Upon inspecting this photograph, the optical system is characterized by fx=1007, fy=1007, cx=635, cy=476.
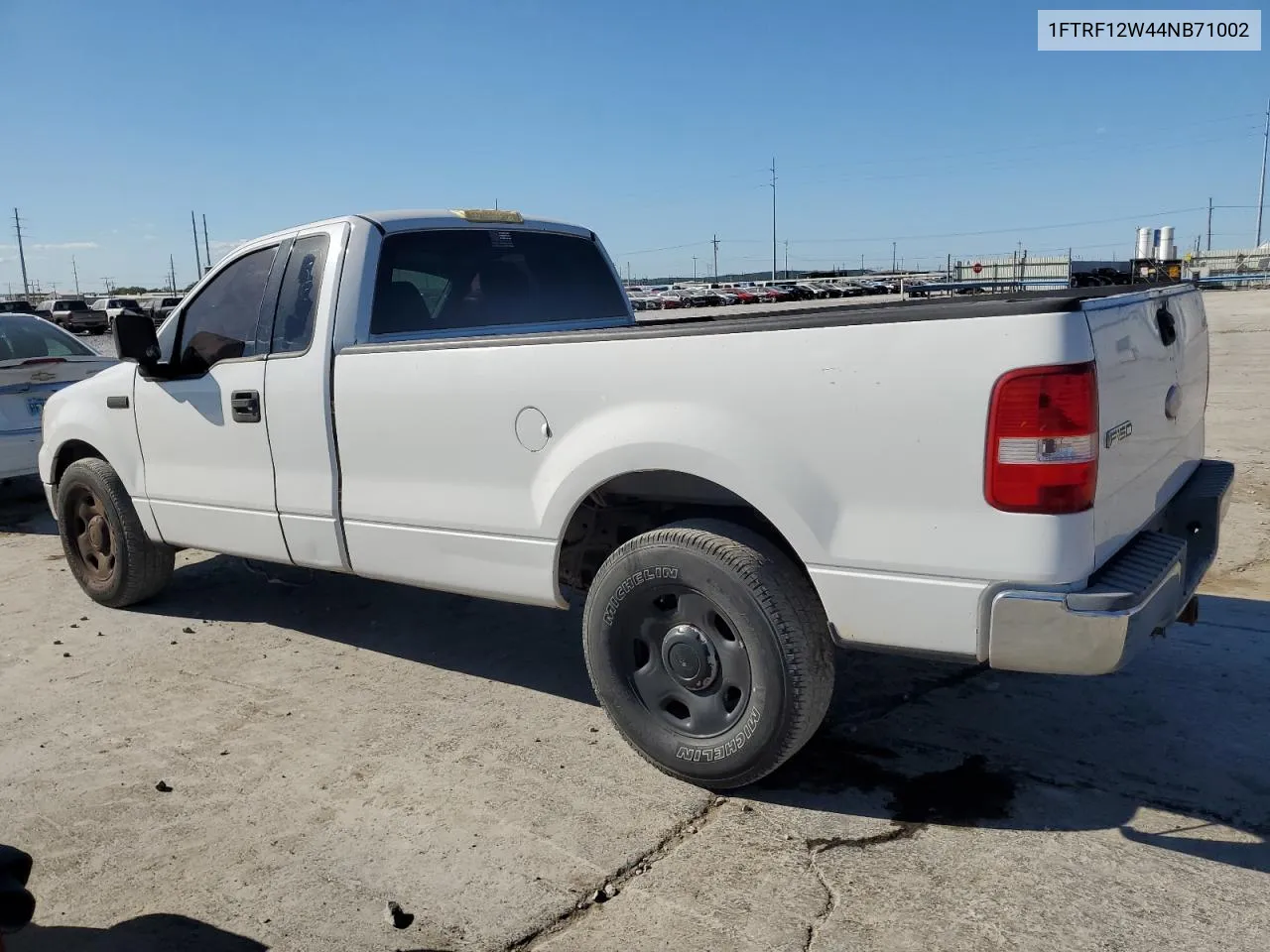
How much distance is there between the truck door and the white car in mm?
3478

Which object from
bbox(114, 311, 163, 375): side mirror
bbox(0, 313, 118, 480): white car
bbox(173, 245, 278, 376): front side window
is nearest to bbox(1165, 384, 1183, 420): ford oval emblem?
bbox(173, 245, 278, 376): front side window

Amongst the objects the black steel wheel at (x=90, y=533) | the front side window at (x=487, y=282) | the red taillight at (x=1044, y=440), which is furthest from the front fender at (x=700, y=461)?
the black steel wheel at (x=90, y=533)

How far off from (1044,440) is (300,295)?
3287 mm

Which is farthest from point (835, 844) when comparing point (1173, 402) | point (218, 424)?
point (218, 424)

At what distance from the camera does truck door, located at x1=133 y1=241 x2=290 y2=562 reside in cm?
458

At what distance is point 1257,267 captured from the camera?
68.1 meters

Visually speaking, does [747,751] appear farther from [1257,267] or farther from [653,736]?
[1257,267]

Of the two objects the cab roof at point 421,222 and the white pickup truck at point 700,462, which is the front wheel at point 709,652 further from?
the cab roof at point 421,222

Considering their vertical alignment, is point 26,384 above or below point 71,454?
above

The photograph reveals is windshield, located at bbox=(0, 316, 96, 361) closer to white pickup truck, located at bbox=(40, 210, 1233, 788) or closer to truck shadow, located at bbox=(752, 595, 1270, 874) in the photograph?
white pickup truck, located at bbox=(40, 210, 1233, 788)

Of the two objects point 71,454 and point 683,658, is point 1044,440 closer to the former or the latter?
point 683,658

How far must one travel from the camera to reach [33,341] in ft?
29.0

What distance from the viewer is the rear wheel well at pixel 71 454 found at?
226 inches

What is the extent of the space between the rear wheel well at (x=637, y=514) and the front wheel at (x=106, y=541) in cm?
288
